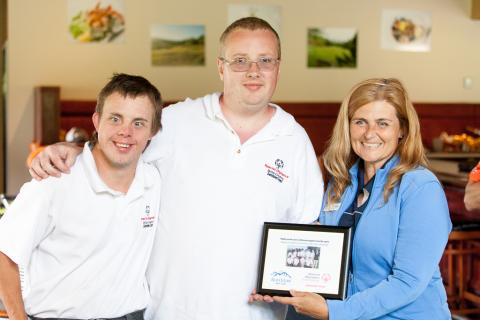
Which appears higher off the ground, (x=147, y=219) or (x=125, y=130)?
(x=125, y=130)

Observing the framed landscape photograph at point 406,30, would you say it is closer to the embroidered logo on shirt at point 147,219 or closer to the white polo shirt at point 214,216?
the white polo shirt at point 214,216

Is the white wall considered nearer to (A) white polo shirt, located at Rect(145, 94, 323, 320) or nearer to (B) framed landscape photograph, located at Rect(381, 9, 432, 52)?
(B) framed landscape photograph, located at Rect(381, 9, 432, 52)

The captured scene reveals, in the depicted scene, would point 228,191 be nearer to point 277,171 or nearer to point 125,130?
point 277,171

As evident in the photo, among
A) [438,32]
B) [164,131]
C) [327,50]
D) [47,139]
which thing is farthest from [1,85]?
[164,131]

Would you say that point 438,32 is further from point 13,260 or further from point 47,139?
point 13,260

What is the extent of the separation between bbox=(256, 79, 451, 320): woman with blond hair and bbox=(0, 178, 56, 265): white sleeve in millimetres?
823

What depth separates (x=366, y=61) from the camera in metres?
9.55

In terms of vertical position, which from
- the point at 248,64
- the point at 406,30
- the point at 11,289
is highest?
the point at 406,30

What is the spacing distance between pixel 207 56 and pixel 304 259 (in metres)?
6.77

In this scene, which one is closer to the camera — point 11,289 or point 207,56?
point 11,289

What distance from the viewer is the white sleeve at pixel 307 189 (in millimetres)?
2758

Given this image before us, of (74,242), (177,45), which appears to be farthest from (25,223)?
(177,45)

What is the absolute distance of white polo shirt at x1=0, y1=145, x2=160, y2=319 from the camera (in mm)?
2242

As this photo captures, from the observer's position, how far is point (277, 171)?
272cm
